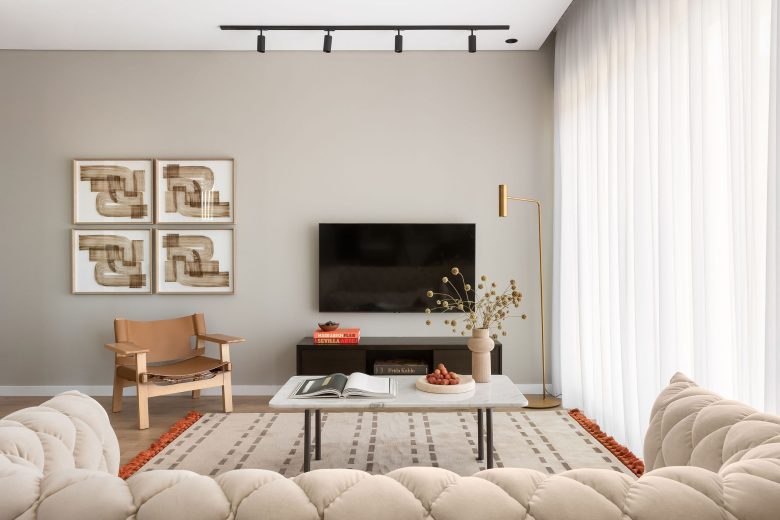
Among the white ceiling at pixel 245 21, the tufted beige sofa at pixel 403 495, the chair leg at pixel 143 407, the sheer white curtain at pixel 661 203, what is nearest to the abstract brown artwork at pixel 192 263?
the chair leg at pixel 143 407

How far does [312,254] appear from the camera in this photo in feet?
15.6

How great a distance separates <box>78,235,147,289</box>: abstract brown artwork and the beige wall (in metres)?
0.18

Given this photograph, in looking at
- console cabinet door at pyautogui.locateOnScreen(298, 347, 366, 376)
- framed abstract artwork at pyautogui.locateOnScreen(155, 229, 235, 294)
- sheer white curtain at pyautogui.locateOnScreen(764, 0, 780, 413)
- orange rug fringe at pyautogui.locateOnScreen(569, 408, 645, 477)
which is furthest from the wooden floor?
sheer white curtain at pyautogui.locateOnScreen(764, 0, 780, 413)

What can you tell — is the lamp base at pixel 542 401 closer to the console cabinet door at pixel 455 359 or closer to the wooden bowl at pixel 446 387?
the console cabinet door at pixel 455 359

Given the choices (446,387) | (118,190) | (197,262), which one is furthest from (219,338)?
(446,387)

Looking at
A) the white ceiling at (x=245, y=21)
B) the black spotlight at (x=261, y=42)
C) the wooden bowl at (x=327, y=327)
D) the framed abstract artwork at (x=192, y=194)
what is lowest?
the wooden bowl at (x=327, y=327)

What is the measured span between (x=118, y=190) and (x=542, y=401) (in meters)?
3.83

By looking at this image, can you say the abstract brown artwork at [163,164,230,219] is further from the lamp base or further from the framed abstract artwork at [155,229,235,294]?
the lamp base

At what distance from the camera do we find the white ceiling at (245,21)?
383cm

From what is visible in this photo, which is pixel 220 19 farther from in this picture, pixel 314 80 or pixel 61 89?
pixel 61 89

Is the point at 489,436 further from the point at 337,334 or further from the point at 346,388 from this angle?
the point at 337,334

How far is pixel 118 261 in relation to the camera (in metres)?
4.73

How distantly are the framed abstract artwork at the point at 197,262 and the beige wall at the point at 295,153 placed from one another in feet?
0.30

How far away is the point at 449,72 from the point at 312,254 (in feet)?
6.24
